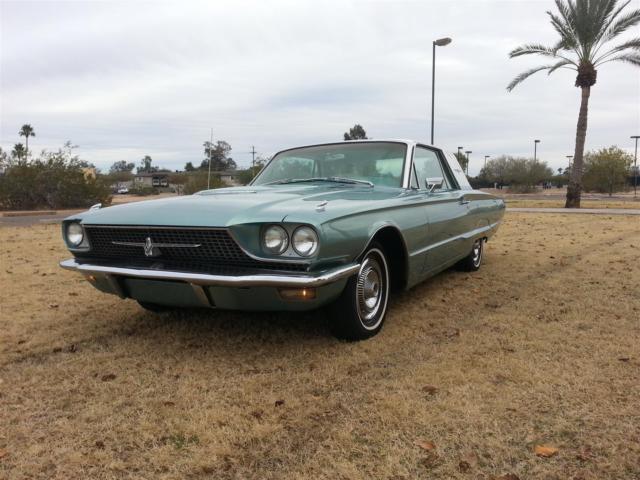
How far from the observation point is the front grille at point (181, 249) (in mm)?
2889

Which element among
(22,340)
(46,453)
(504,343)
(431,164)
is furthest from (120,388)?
(431,164)

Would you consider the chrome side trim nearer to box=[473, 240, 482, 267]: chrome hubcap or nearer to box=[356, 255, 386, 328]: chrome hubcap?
box=[356, 255, 386, 328]: chrome hubcap

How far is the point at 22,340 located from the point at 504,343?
10.8 feet

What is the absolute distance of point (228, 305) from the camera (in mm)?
2943

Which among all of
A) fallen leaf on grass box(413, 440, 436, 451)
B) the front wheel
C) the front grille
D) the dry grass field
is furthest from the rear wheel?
fallen leaf on grass box(413, 440, 436, 451)

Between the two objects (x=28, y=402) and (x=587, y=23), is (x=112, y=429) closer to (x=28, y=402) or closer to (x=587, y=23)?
(x=28, y=402)

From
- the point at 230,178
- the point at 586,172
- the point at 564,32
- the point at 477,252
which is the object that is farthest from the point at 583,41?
the point at 230,178

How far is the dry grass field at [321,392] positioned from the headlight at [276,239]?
735 millimetres

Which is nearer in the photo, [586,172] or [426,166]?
[426,166]

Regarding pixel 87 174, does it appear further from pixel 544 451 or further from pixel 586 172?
pixel 586 172

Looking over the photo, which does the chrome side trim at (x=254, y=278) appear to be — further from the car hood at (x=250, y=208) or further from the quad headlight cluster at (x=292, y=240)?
the car hood at (x=250, y=208)

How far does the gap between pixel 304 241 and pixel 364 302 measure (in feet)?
2.75

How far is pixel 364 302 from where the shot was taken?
136 inches

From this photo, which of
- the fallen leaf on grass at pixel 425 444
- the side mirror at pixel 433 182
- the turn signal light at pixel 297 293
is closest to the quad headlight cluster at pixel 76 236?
the turn signal light at pixel 297 293
